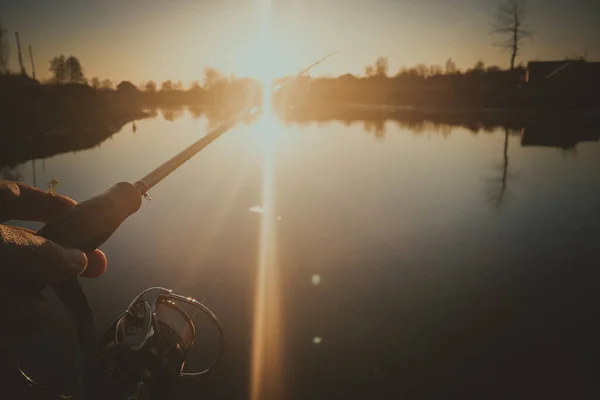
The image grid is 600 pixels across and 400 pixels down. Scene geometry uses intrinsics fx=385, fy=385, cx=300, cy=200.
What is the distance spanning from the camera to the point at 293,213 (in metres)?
14.8

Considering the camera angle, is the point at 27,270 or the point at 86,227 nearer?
the point at 27,270

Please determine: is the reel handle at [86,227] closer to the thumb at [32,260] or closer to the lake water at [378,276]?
the thumb at [32,260]

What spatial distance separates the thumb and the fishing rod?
11cm

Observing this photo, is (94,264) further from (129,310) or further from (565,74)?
(565,74)

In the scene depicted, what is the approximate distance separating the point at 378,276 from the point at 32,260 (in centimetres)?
893

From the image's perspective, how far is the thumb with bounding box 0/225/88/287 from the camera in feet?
4.72

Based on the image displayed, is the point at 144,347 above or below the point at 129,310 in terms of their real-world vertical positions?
below

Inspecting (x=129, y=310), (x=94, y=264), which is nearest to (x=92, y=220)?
(x=94, y=264)

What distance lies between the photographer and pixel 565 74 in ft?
204

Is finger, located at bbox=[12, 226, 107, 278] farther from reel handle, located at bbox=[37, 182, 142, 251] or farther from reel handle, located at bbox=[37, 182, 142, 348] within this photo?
reel handle, located at bbox=[37, 182, 142, 251]

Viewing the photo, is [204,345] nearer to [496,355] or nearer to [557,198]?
[496,355]

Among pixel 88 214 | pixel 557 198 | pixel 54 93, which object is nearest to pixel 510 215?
pixel 557 198

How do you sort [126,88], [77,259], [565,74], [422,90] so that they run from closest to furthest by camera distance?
[77,259] → [565,74] → [422,90] → [126,88]

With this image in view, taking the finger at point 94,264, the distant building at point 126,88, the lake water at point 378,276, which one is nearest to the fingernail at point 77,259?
the finger at point 94,264
